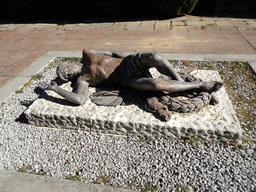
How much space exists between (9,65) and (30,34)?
307 centimetres

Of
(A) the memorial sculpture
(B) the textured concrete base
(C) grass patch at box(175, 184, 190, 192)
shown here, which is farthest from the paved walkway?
(C) grass patch at box(175, 184, 190, 192)

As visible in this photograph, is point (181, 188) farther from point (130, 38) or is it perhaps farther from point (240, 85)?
point (130, 38)

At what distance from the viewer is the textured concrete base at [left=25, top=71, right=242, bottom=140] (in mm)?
2773

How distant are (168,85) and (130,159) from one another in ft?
3.80

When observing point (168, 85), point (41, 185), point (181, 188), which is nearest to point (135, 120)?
point (168, 85)

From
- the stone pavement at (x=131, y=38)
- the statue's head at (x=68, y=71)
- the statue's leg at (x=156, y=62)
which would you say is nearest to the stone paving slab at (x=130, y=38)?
the stone pavement at (x=131, y=38)

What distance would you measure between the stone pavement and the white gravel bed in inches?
100.0

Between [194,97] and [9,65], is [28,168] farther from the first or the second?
[9,65]

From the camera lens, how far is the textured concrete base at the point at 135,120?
2773 mm

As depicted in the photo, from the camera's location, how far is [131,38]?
6.82m

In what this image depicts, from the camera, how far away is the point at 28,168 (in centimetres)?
273

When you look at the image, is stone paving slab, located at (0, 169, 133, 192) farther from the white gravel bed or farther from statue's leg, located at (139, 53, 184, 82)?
statue's leg, located at (139, 53, 184, 82)

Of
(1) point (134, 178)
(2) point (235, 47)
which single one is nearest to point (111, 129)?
(1) point (134, 178)

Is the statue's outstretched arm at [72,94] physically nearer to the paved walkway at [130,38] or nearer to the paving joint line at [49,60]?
the paving joint line at [49,60]
